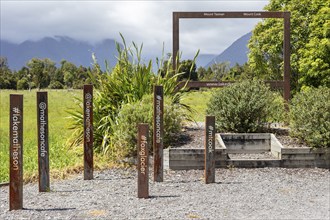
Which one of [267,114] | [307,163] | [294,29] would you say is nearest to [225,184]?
[307,163]

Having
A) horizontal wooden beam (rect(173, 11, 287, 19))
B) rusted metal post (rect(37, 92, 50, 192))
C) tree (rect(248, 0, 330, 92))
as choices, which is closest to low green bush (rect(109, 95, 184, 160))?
rusted metal post (rect(37, 92, 50, 192))

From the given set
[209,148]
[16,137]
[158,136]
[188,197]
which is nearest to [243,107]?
[209,148]

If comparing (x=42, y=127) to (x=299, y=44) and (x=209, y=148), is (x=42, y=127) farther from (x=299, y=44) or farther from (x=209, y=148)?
(x=299, y=44)

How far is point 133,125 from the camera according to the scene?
32.4ft

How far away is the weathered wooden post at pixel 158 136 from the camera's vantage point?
27.0ft

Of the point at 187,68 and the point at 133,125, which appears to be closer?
the point at 133,125

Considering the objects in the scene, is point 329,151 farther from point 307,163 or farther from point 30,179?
point 30,179

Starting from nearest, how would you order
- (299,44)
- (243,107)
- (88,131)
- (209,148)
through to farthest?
(209,148) → (88,131) → (243,107) → (299,44)

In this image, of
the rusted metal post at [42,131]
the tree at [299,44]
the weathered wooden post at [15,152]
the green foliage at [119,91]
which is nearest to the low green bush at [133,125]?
the green foliage at [119,91]

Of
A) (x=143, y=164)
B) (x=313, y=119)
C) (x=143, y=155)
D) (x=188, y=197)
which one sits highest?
(x=313, y=119)

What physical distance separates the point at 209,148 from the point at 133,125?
7.19 feet

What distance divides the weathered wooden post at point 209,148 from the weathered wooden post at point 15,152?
3015 millimetres

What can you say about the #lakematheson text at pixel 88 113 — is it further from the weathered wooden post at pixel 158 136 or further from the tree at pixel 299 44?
the tree at pixel 299 44

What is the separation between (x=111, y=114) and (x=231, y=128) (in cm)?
273
